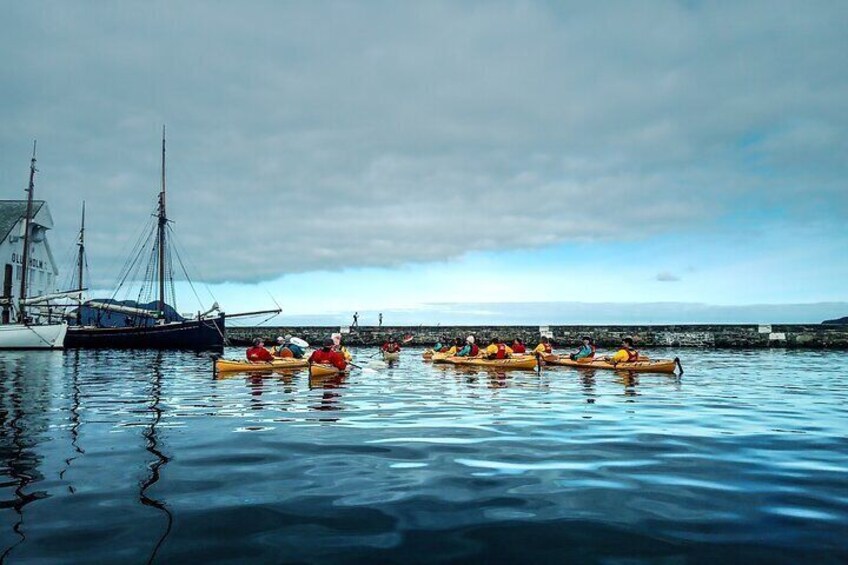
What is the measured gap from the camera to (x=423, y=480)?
270 inches

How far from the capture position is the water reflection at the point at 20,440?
5828mm

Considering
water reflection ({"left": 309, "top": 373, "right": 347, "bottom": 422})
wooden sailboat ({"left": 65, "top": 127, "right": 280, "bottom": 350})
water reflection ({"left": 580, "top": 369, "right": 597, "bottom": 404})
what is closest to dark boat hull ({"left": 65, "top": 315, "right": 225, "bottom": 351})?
wooden sailboat ({"left": 65, "top": 127, "right": 280, "bottom": 350})

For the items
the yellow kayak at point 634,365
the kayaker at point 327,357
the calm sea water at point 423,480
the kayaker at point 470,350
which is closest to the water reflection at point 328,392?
the calm sea water at point 423,480

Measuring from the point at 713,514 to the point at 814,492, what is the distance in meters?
1.66

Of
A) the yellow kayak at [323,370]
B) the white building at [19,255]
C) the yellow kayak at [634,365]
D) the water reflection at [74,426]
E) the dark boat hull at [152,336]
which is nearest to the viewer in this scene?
the water reflection at [74,426]

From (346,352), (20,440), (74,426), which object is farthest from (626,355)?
(20,440)

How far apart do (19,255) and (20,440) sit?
183 feet

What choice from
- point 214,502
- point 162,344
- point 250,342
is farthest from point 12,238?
point 214,502

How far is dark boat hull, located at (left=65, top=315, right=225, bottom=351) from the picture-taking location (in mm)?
50050

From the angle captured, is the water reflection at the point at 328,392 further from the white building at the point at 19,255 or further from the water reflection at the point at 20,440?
the white building at the point at 19,255

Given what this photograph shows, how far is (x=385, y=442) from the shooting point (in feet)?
30.3

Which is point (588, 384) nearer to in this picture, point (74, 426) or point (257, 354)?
point (257, 354)

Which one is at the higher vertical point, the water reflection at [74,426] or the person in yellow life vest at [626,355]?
the person in yellow life vest at [626,355]

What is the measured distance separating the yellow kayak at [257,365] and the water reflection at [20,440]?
18.8 feet
